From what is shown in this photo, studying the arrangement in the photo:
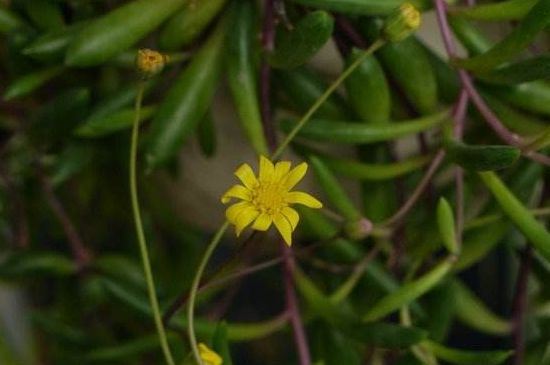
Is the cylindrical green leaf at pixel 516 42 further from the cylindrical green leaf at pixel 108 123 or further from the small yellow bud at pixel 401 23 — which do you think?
the cylindrical green leaf at pixel 108 123

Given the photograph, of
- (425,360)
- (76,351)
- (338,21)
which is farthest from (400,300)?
(76,351)

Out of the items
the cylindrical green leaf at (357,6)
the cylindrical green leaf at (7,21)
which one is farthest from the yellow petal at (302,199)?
the cylindrical green leaf at (7,21)

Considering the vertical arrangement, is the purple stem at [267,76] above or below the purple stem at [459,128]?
above

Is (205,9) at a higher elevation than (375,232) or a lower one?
higher

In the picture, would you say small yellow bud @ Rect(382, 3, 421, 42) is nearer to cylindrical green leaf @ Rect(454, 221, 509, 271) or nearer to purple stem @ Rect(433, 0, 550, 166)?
purple stem @ Rect(433, 0, 550, 166)

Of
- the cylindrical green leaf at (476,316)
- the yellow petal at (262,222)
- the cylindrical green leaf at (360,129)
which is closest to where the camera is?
the yellow petal at (262,222)

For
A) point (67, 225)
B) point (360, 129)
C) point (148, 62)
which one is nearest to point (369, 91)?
point (360, 129)

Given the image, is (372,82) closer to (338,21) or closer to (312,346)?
(338,21)

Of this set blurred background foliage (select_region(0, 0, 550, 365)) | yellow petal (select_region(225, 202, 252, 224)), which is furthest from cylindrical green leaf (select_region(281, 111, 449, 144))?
yellow petal (select_region(225, 202, 252, 224))
